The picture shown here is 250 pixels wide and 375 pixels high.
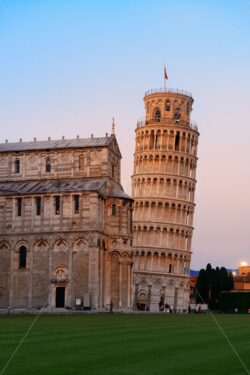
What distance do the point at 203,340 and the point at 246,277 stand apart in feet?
408

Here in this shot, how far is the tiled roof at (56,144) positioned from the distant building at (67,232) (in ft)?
0.45

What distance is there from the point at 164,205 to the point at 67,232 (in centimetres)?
4206

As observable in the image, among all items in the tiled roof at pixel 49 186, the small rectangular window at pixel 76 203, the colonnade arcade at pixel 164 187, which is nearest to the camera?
the small rectangular window at pixel 76 203

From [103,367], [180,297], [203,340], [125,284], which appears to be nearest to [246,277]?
[180,297]

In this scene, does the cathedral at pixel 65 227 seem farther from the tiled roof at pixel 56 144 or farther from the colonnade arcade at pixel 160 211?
the colonnade arcade at pixel 160 211

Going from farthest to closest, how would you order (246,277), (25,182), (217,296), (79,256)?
(246,277) → (217,296) → (25,182) → (79,256)

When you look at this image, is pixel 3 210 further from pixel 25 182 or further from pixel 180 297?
pixel 180 297

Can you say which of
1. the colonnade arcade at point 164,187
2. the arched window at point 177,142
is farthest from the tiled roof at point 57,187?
the arched window at point 177,142

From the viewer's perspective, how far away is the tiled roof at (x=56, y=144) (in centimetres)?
8444

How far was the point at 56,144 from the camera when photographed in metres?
86.7

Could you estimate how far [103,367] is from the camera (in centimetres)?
1568

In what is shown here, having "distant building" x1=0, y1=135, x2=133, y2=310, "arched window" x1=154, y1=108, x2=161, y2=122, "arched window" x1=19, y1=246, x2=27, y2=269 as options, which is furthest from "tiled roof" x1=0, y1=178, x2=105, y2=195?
"arched window" x1=154, y1=108, x2=161, y2=122

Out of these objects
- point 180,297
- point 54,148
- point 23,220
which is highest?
point 54,148

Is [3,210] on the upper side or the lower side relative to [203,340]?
upper
